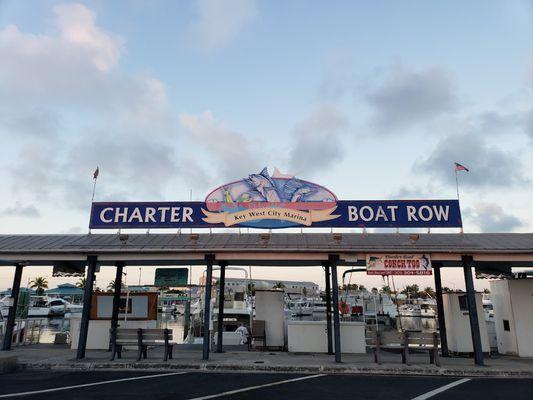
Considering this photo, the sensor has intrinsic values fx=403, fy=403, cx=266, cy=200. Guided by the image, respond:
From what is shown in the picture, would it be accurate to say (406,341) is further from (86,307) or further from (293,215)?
(86,307)

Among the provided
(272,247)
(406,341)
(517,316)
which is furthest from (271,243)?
(517,316)

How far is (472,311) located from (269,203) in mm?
7609

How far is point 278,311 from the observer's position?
1762 cm

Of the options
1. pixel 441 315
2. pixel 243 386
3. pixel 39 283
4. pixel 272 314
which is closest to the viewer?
pixel 243 386

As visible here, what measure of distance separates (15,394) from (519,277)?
17177 mm

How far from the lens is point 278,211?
48.7ft

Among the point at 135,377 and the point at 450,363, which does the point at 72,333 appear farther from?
the point at 450,363

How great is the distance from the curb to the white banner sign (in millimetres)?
2877

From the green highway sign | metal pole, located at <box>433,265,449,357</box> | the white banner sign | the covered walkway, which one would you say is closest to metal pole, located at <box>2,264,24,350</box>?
the covered walkway

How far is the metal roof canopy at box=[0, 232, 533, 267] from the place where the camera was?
42.1 feet

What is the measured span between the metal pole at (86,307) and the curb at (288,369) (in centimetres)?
93

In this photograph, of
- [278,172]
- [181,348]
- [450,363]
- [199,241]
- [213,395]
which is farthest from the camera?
[181,348]

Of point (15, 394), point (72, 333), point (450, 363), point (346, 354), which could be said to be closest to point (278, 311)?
point (346, 354)

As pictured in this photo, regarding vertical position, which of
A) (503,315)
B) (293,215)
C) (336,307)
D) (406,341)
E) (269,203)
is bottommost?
(406,341)
